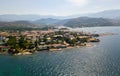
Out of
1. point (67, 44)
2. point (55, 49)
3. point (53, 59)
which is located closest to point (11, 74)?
point (53, 59)

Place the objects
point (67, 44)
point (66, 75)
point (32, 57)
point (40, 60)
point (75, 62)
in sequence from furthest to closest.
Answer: point (67, 44) → point (32, 57) → point (40, 60) → point (75, 62) → point (66, 75)

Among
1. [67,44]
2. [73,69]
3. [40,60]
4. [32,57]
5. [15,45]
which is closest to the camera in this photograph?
[73,69]

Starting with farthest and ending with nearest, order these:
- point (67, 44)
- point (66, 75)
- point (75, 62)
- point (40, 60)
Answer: point (67, 44)
point (40, 60)
point (75, 62)
point (66, 75)

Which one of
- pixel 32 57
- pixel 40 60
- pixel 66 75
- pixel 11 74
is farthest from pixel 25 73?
pixel 32 57

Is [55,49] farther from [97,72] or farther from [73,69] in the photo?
[97,72]

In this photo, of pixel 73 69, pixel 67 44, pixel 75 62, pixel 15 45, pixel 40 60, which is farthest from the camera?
pixel 67 44

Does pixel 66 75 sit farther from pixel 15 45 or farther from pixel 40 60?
pixel 15 45

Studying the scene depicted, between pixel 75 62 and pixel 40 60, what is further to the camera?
pixel 40 60

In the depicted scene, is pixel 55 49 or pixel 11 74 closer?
pixel 11 74
